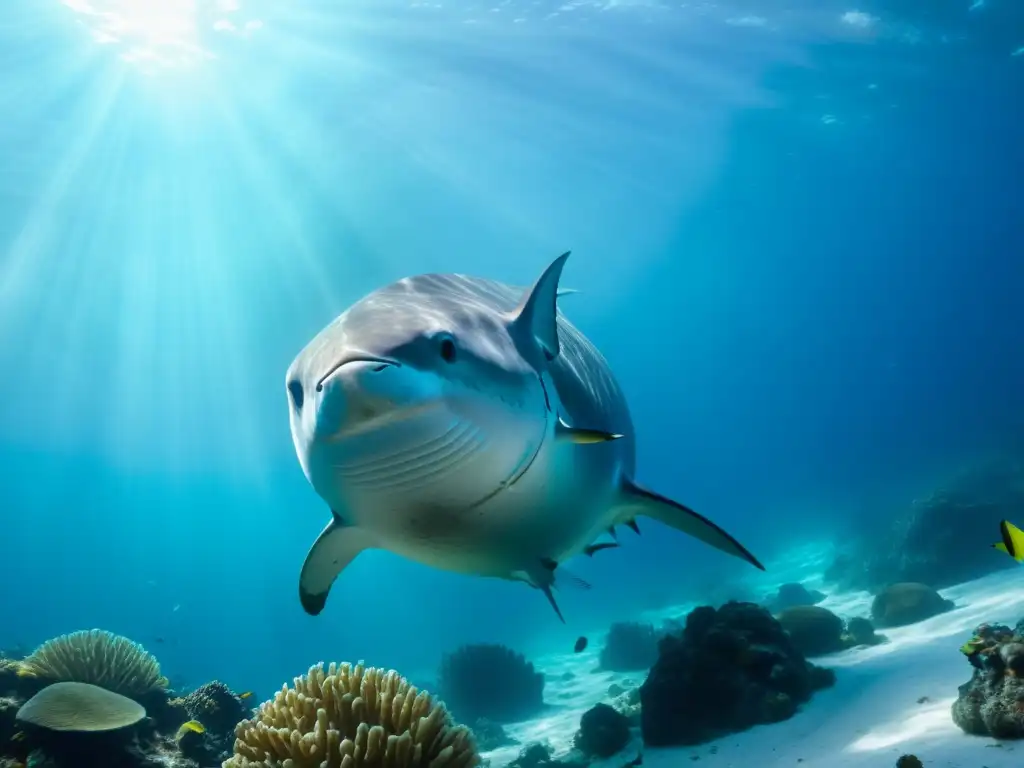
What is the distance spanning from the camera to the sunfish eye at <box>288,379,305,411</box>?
6.62 ft

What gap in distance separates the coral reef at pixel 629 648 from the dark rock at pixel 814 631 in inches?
377

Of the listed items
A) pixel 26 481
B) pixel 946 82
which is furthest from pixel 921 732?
pixel 26 481

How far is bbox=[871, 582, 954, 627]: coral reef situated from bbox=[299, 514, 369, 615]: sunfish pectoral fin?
38.6ft

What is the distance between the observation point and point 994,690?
16.5 feet

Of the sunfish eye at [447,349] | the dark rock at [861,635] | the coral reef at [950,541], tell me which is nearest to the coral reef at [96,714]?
the sunfish eye at [447,349]

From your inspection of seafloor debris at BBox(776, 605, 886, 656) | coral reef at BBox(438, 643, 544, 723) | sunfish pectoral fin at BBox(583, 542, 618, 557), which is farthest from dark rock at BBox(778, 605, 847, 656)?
coral reef at BBox(438, 643, 544, 723)

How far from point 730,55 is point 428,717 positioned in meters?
Answer: 29.9

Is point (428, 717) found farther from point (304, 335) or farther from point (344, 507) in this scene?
point (304, 335)

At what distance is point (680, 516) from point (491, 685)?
15550mm

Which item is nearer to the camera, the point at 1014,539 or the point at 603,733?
the point at 1014,539

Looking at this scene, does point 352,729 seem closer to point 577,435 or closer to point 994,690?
point 577,435

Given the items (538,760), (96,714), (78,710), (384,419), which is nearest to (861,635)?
(538,760)

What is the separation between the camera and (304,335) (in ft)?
143

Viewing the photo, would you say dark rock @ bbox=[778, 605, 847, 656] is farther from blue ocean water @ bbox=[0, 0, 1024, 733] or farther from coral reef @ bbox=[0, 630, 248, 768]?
blue ocean water @ bbox=[0, 0, 1024, 733]
